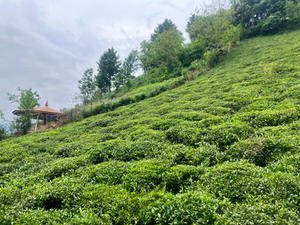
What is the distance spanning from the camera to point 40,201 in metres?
4.71

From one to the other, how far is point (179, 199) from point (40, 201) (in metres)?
4.01

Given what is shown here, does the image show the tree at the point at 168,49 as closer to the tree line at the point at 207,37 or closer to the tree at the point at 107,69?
the tree line at the point at 207,37

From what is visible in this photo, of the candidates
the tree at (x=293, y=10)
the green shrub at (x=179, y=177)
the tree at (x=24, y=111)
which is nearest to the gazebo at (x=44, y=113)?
the tree at (x=24, y=111)

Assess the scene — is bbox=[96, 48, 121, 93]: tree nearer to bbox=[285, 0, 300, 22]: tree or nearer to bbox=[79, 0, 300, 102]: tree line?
bbox=[79, 0, 300, 102]: tree line

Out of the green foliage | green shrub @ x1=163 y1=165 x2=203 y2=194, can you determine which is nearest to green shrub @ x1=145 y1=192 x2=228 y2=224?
green shrub @ x1=163 y1=165 x2=203 y2=194

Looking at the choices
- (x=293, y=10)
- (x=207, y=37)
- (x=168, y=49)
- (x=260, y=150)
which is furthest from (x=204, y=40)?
(x=260, y=150)

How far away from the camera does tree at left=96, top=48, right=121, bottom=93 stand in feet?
156

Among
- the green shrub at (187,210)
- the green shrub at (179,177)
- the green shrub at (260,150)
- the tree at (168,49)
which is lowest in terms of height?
the green shrub at (187,210)

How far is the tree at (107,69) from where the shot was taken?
156 feet

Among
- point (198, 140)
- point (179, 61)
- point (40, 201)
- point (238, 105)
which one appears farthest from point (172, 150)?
point (179, 61)

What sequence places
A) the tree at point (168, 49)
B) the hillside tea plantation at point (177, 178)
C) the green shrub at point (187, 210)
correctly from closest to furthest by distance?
the green shrub at point (187, 210) < the hillside tea plantation at point (177, 178) < the tree at point (168, 49)

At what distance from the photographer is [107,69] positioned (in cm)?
4844

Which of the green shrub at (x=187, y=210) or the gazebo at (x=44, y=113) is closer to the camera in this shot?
the green shrub at (x=187, y=210)

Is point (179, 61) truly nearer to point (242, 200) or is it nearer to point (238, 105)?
point (238, 105)
